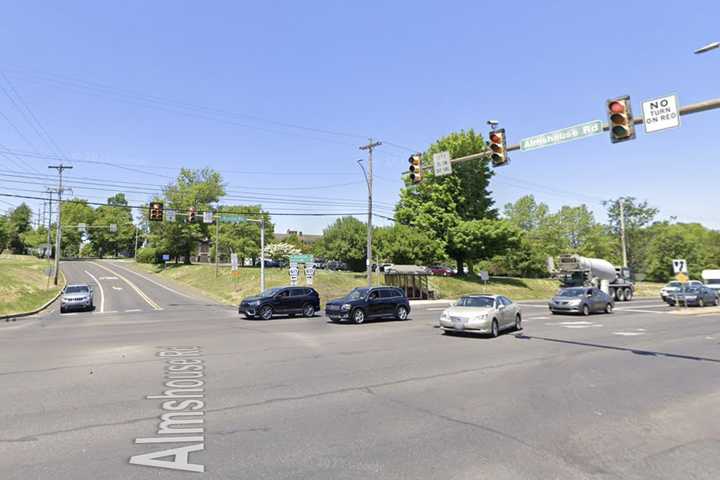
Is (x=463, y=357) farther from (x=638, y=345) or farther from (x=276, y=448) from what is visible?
(x=276, y=448)

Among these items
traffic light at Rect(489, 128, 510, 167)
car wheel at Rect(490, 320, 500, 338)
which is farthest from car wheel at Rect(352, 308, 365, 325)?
traffic light at Rect(489, 128, 510, 167)

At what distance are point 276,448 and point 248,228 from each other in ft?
250

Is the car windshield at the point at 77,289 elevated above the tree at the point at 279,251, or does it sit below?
below

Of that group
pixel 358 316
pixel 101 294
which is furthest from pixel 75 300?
pixel 358 316

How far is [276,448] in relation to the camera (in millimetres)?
5465

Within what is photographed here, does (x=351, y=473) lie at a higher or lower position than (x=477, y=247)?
lower

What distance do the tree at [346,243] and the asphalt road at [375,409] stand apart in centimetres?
5872

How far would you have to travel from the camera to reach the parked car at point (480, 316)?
16.3 meters

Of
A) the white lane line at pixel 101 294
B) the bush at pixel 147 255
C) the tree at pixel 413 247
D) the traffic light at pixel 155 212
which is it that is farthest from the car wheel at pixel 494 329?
the bush at pixel 147 255

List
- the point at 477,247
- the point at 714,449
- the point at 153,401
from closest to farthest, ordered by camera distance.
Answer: the point at 714,449, the point at 153,401, the point at 477,247

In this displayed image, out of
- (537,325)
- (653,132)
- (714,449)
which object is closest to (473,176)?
(537,325)

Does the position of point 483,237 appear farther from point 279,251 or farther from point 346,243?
point 279,251

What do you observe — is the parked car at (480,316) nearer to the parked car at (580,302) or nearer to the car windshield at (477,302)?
the car windshield at (477,302)

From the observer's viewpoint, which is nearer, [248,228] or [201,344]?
[201,344]
